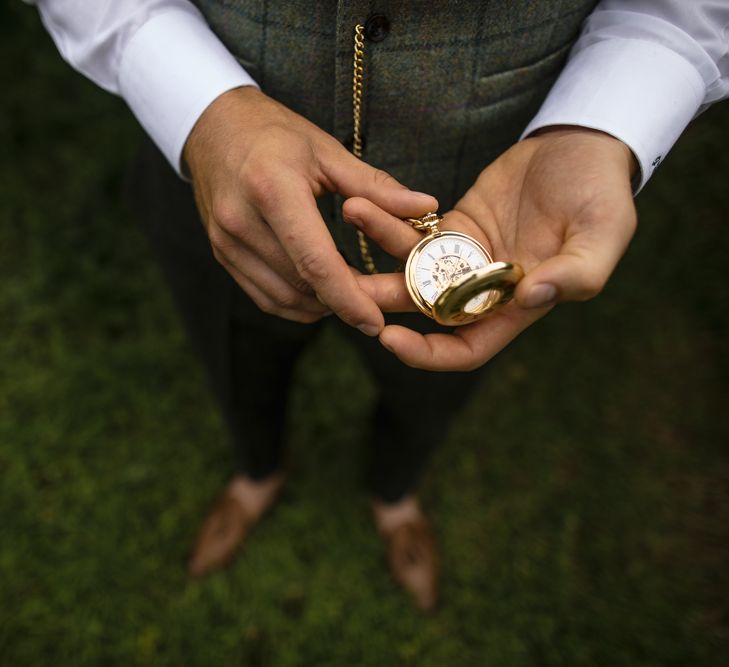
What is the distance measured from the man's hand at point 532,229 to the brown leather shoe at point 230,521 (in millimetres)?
1688

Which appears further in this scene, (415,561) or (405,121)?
(415,561)

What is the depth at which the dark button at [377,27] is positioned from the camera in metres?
1.26

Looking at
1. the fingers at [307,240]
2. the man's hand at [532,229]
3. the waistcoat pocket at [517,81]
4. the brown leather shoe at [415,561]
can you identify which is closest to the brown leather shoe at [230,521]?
the brown leather shoe at [415,561]

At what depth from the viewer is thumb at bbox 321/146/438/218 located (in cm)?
128

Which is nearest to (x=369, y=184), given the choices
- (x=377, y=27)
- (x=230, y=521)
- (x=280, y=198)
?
(x=280, y=198)

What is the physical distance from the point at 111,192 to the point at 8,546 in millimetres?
1876

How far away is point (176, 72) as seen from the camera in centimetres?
139

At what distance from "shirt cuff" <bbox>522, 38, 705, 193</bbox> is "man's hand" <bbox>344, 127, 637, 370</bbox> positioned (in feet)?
0.11

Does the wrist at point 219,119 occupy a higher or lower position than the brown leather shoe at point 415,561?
higher

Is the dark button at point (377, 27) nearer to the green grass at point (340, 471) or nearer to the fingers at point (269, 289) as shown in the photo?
the fingers at point (269, 289)

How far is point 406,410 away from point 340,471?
3.31 ft

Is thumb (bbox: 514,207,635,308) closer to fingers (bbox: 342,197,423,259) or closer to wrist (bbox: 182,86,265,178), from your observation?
fingers (bbox: 342,197,423,259)

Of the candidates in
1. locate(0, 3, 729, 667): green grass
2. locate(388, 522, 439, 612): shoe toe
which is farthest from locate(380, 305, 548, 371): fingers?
locate(0, 3, 729, 667): green grass

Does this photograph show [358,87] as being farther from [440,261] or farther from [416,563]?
[416,563]
